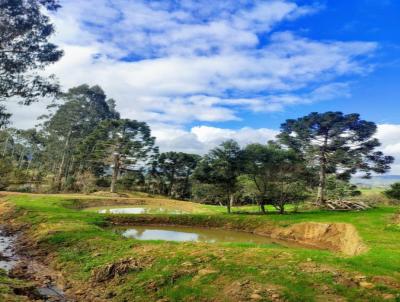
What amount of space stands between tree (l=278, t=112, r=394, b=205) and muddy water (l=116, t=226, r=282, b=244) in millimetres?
14057

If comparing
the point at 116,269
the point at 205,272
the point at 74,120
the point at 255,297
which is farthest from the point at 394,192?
the point at 74,120

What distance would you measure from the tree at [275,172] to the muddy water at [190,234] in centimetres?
618

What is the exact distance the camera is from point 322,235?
2211 cm

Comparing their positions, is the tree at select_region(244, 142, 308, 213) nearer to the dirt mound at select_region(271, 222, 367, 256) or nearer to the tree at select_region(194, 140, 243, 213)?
the tree at select_region(194, 140, 243, 213)

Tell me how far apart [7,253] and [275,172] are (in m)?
20.3

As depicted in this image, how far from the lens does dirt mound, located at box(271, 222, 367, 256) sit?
19.9m

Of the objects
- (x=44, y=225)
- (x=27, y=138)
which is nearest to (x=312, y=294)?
(x=44, y=225)

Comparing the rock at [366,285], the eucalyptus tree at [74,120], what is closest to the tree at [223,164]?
the rock at [366,285]

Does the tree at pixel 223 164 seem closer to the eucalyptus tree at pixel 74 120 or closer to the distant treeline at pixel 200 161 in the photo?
the distant treeline at pixel 200 161

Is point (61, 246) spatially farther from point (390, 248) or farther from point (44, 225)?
point (390, 248)

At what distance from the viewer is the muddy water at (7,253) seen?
41.0 feet

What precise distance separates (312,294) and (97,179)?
45801 millimetres

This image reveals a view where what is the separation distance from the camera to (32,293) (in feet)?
31.1

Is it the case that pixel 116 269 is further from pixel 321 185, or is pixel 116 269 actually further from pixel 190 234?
pixel 321 185
